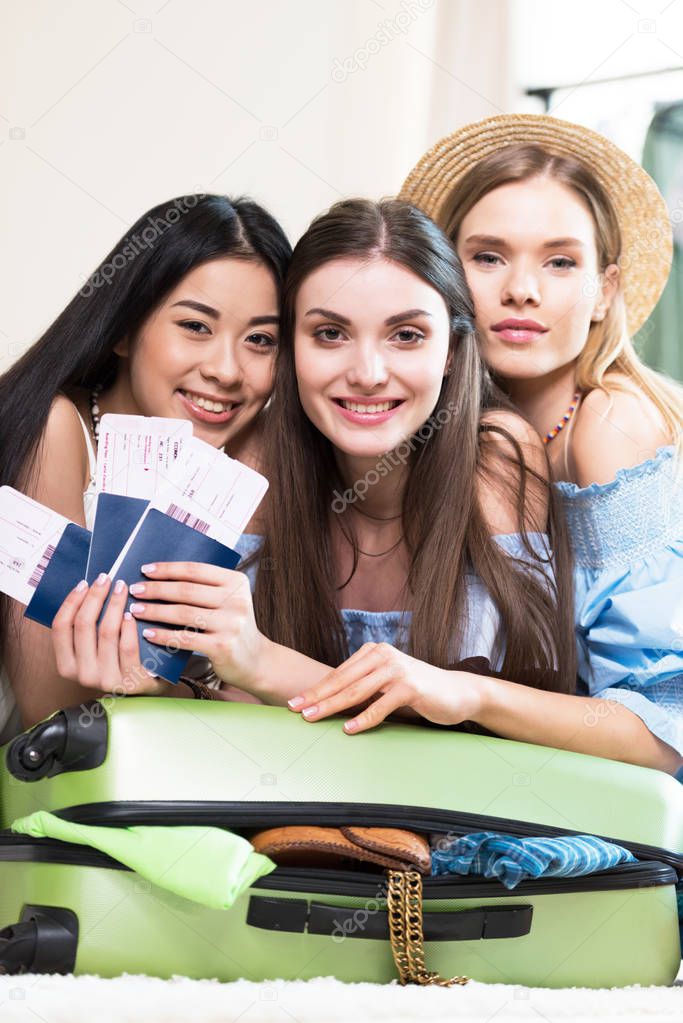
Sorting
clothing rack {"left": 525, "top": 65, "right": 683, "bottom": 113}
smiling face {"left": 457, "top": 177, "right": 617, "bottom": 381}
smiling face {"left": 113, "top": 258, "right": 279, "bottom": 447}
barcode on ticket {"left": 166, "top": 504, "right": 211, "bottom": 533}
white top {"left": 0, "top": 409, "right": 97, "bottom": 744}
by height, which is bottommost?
white top {"left": 0, "top": 409, "right": 97, "bottom": 744}

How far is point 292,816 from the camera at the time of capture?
44.2 inches

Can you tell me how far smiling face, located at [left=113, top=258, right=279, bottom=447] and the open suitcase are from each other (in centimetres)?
62

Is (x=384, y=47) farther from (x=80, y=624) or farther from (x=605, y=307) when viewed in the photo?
(x=80, y=624)

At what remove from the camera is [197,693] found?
148cm

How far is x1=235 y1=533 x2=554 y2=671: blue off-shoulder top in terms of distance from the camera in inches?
63.4

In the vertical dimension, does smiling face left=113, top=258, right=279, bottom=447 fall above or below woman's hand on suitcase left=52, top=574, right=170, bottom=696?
above

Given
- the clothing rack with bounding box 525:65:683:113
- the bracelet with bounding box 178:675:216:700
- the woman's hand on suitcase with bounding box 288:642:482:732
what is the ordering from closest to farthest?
the woman's hand on suitcase with bounding box 288:642:482:732 < the bracelet with bounding box 178:675:216:700 < the clothing rack with bounding box 525:65:683:113

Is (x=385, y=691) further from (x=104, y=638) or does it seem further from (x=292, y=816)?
(x=104, y=638)

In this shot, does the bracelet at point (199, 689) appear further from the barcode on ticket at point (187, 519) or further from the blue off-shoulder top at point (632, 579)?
the blue off-shoulder top at point (632, 579)

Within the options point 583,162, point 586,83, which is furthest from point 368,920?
point 586,83

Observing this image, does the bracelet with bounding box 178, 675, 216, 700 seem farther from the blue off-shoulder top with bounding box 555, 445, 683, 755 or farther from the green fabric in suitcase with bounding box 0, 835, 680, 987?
the blue off-shoulder top with bounding box 555, 445, 683, 755

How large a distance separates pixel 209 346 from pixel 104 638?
558mm

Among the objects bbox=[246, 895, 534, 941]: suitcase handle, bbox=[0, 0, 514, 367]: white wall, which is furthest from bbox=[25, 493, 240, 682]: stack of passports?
bbox=[0, 0, 514, 367]: white wall

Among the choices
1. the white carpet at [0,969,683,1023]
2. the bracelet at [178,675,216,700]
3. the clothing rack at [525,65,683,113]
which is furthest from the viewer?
the clothing rack at [525,65,683,113]
